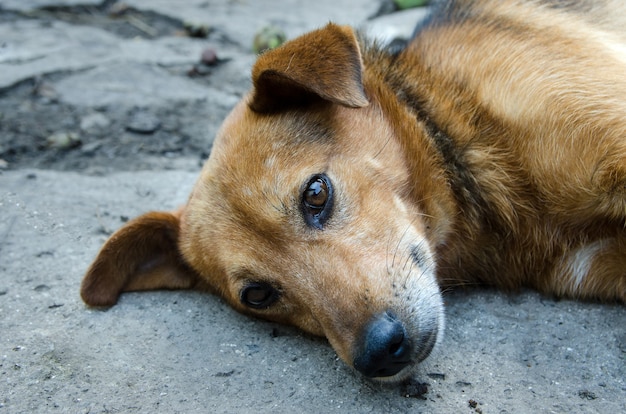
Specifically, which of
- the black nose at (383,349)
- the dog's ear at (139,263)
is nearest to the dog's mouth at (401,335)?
the black nose at (383,349)

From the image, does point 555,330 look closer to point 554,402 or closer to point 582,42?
point 554,402

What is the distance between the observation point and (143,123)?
18.2 feet

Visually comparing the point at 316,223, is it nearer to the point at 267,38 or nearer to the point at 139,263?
the point at 139,263

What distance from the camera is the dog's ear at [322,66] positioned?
3.14 m

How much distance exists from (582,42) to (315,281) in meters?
1.98

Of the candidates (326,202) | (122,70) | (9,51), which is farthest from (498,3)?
(9,51)

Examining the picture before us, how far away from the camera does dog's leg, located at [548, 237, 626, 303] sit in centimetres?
343

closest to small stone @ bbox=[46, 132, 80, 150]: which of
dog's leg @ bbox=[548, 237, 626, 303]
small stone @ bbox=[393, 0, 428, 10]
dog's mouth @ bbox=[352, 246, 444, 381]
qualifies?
dog's mouth @ bbox=[352, 246, 444, 381]

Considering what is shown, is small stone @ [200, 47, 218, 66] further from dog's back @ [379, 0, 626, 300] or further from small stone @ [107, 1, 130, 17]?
dog's back @ [379, 0, 626, 300]

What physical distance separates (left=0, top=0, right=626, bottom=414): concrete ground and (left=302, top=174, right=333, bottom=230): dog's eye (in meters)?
0.60

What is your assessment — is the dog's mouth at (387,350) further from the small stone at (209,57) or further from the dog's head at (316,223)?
the small stone at (209,57)

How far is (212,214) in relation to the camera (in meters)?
3.48

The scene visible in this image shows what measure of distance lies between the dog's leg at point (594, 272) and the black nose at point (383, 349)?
3.88 feet

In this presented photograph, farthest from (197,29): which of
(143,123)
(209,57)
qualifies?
(143,123)
